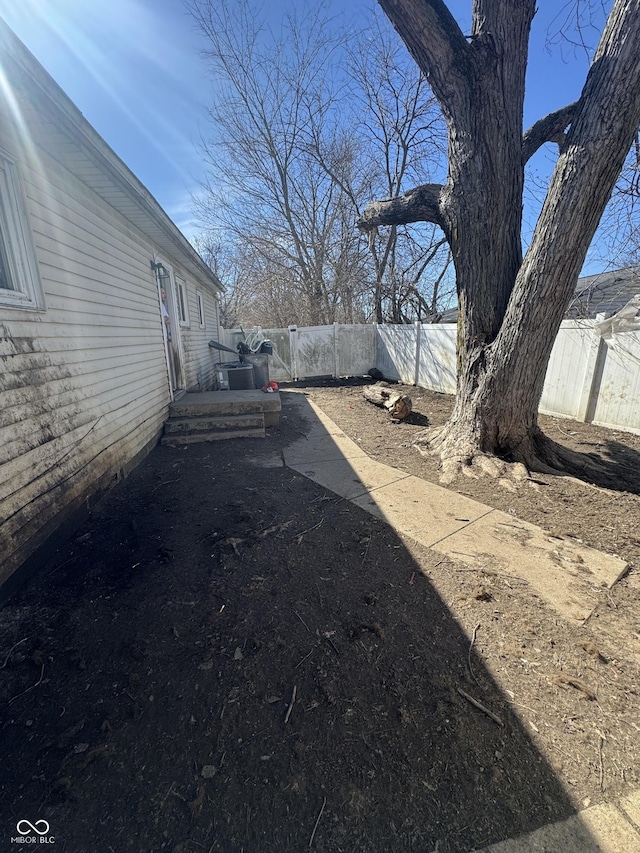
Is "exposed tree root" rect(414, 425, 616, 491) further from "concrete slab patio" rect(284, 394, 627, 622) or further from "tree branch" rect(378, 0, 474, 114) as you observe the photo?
"tree branch" rect(378, 0, 474, 114)

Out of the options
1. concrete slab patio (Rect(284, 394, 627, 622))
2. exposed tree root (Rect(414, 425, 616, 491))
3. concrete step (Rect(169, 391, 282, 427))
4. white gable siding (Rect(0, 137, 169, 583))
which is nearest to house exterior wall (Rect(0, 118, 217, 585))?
white gable siding (Rect(0, 137, 169, 583))

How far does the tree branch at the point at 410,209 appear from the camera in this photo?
4.16 m

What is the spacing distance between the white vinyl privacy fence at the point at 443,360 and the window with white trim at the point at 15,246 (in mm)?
6899

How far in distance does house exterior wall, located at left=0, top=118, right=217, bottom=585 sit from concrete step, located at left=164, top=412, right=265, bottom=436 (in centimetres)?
65

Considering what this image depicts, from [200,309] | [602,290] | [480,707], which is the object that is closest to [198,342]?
[200,309]

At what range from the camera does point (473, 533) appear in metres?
2.79

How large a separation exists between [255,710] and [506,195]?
472cm

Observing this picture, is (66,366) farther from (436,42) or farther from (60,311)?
(436,42)

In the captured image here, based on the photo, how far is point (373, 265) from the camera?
14.1 meters

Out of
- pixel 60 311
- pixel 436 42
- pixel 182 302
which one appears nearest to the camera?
pixel 60 311

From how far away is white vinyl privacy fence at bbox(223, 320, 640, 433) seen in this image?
17.2 ft

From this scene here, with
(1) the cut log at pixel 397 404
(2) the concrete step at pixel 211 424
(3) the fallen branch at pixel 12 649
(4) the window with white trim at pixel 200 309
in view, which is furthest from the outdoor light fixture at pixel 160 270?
(3) the fallen branch at pixel 12 649

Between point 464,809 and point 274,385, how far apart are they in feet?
24.1

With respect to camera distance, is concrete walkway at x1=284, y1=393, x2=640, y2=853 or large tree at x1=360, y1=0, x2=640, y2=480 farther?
large tree at x1=360, y1=0, x2=640, y2=480
